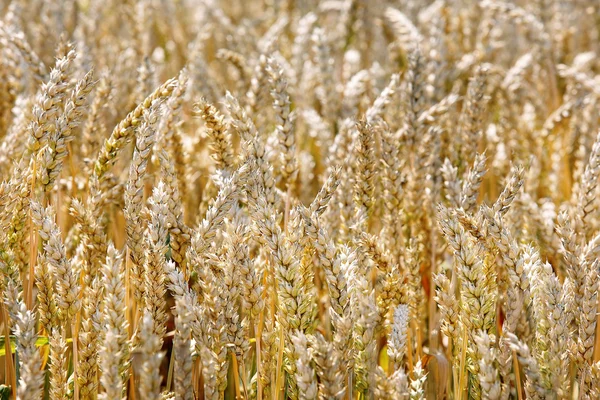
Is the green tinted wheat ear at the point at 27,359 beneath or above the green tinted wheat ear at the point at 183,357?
above

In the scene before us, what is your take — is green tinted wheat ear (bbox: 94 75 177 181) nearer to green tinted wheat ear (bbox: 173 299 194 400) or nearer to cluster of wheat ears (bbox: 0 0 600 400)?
cluster of wheat ears (bbox: 0 0 600 400)

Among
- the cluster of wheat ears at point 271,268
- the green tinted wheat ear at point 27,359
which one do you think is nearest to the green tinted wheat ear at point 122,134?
the cluster of wheat ears at point 271,268

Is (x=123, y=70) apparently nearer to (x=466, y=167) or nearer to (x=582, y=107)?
(x=466, y=167)

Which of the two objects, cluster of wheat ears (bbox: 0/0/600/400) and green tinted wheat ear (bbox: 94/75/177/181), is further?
green tinted wheat ear (bbox: 94/75/177/181)

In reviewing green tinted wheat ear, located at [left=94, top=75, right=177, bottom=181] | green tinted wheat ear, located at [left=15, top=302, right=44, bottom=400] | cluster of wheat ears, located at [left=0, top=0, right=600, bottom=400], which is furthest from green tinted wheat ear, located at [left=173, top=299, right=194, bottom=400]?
green tinted wheat ear, located at [left=94, top=75, right=177, bottom=181]

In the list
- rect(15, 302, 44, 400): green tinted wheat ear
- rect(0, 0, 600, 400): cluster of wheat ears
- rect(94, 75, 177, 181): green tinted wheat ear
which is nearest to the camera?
rect(15, 302, 44, 400): green tinted wheat ear

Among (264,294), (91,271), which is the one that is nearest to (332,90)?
(264,294)

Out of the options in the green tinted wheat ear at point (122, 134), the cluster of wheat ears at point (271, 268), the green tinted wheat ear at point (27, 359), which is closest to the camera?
the green tinted wheat ear at point (27, 359)

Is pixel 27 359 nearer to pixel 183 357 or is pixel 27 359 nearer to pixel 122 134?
pixel 183 357

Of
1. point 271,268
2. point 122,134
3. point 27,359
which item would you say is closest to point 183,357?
point 27,359

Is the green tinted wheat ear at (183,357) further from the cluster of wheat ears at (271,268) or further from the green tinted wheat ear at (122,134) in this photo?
the green tinted wheat ear at (122,134)

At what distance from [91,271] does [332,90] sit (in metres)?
1.40

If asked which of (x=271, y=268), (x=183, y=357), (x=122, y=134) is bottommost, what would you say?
(x=271, y=268)

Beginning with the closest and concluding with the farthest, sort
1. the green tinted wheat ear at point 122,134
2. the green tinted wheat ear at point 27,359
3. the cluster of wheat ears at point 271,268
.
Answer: the green tinted wheat ear at point 27,359 → the cluster of wheat ears at point 271,268 → the green tinted wheat ear at point 122,134
